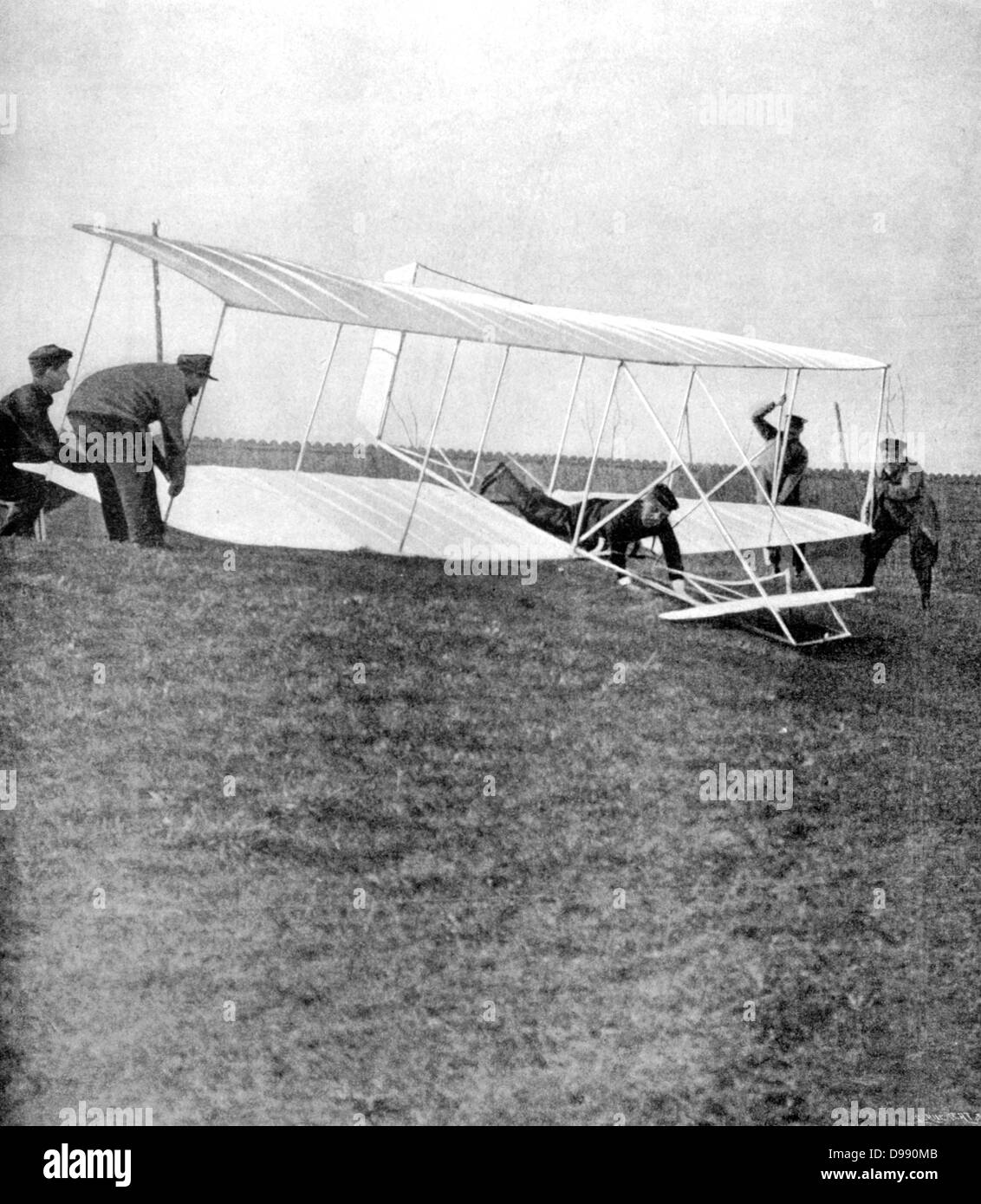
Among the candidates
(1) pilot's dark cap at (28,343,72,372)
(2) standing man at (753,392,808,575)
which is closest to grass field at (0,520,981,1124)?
(1) pilot's dark cap at (28,343,72,372)

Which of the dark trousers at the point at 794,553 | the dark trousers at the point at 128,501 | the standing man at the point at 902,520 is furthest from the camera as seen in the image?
the dark trousers at the point at 794,553

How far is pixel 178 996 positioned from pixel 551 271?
10.8ft

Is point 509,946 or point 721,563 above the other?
point 721,563

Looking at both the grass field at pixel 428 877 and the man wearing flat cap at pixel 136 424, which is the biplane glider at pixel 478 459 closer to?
the man wearing flat cap at pixel 136 424

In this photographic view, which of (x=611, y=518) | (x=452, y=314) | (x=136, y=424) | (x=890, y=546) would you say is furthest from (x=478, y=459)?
(x=890, y=546)

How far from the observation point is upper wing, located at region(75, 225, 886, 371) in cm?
457

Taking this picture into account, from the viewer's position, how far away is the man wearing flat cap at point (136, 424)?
4871mm

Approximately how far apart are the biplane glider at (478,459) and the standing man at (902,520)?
8 cm

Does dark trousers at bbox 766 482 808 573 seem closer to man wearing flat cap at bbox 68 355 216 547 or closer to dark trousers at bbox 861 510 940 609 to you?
dark trousers at bbox 861 510 940 609

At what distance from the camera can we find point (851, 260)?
17.2ft

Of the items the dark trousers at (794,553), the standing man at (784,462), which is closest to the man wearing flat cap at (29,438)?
the standing man at (784,462)

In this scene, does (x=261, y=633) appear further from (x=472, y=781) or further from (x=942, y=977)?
(x=942, y=977)

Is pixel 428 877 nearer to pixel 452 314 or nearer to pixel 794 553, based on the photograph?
pixel 452 314
